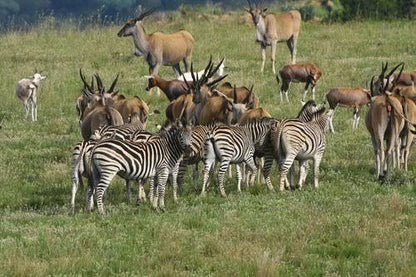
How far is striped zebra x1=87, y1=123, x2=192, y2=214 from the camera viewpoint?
41.4 feet

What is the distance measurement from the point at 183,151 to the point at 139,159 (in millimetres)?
982

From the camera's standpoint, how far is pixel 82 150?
1355 centimetres

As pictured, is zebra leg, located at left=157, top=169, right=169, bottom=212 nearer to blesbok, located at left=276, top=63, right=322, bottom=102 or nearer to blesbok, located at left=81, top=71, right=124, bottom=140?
blesbok, located at left=81, top=71, right=124, bottom=140

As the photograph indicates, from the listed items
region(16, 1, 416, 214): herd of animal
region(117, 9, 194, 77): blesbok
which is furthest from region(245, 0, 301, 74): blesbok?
region(16, 1, 416, 214): herd of animal

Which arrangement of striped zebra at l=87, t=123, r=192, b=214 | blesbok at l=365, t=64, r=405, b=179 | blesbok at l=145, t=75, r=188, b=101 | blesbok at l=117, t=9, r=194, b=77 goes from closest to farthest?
striped zebra at l=87, t=123, r=192, b=214, blesbok at l=365, t=64, r=405, b=179, blesbok at l=145, t=75, r=188, b=101, blesbok at l=117, t=9, r=194, b=77

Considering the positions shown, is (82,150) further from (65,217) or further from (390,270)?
(390,270)

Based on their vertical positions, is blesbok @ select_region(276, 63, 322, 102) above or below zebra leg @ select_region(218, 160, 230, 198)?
above

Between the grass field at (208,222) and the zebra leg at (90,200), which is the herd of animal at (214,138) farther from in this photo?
the grass field at (208,222)

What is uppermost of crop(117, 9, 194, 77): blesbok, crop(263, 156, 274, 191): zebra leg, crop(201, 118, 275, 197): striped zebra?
crop(117, 9, 194, 77): blesbok

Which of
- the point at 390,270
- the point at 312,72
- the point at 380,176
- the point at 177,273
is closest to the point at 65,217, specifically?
the point at 177,273

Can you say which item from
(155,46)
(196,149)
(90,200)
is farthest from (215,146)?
(155,46)

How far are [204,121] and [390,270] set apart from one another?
8023 millimetres

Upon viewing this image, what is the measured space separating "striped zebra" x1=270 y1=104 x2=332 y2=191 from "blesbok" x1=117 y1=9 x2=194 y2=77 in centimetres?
1206

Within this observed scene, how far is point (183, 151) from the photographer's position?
1374cm
